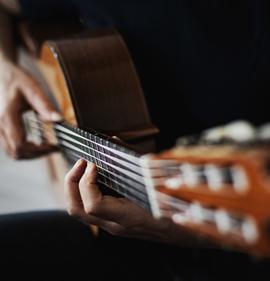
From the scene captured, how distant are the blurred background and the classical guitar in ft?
2.03

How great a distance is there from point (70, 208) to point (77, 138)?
120 millimetres

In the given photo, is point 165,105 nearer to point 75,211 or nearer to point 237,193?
point 75,211

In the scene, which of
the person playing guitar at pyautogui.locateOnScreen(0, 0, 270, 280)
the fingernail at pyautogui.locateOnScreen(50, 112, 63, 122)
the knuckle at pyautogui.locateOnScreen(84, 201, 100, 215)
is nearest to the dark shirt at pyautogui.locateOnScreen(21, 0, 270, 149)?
the person playing guitar at pyautogui.locateOnScreen(0, 0, 270, 280)

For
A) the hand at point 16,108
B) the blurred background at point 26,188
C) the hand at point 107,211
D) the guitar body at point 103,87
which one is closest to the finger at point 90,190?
the hand at point 107,211

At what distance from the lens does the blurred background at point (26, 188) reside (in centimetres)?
182

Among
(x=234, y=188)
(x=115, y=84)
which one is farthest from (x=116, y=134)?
(x=234, y=188)

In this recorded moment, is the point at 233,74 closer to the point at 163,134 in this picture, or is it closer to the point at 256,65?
the point at 256,65

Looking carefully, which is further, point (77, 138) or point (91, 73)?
point (91, 73)

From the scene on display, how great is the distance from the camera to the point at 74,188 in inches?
34.4

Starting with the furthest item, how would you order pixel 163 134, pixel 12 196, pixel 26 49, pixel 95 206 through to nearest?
pixel 12 196
pixel 26 49
pixel 163 134
pixel 95 206

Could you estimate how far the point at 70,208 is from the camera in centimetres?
91

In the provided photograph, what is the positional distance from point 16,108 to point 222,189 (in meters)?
0.86

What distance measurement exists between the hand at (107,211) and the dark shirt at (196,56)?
23 cm

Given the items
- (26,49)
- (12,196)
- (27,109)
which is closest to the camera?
(27,109)
